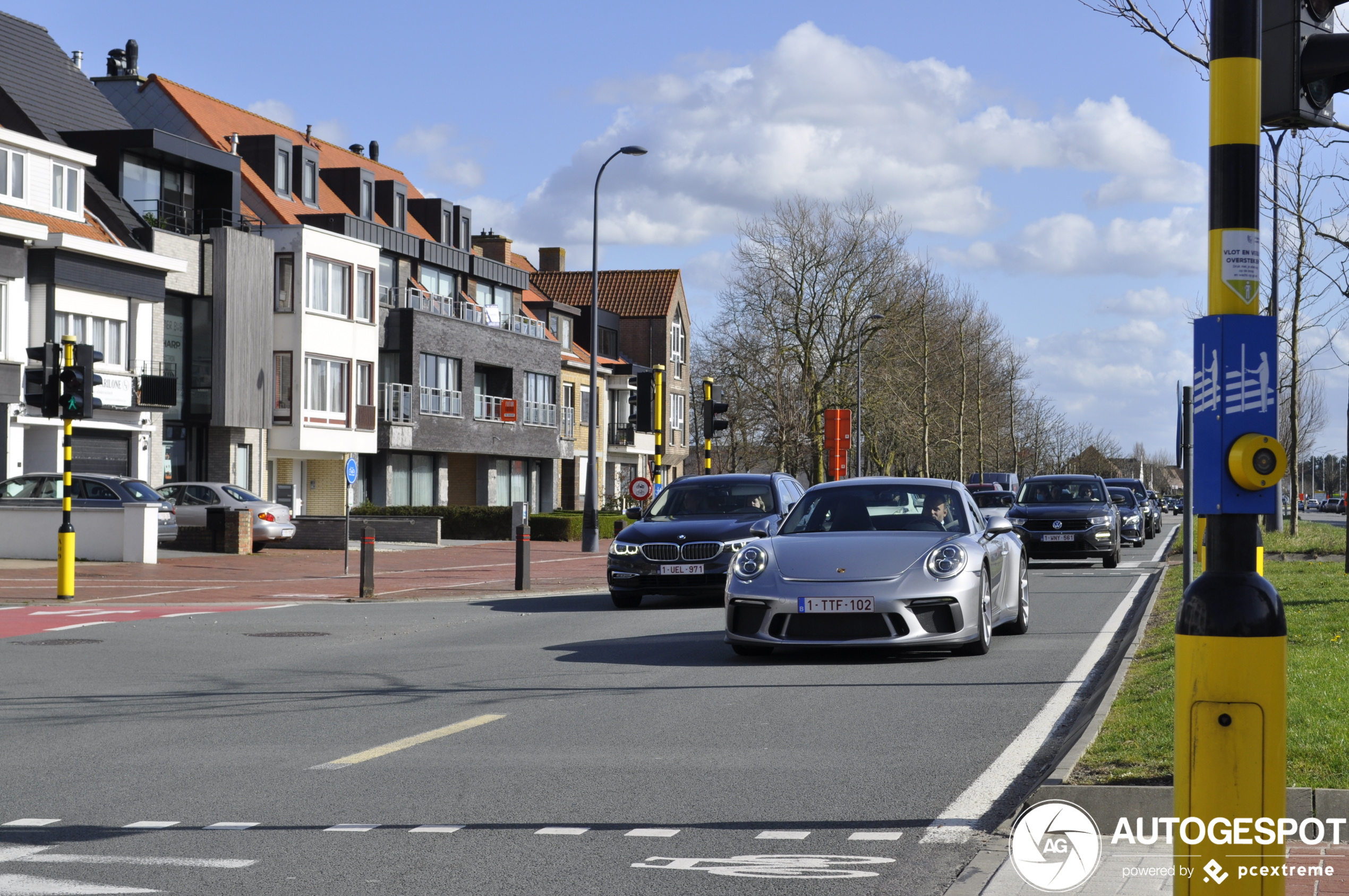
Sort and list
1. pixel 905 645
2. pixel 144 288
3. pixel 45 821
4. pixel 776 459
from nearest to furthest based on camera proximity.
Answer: pixel 45 821 → pixel 905 645 → pixel 144 288 → pixel 776 459

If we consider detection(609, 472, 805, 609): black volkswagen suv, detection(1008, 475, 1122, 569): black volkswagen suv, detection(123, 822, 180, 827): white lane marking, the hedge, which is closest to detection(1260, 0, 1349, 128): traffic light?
detection(123, 822, 180, 827): white lane marking

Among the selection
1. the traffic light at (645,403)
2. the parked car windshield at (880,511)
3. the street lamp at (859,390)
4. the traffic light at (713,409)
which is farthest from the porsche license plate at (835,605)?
the street lamp at (859,390)

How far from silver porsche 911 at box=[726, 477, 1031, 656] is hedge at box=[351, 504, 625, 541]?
→ 3188cm

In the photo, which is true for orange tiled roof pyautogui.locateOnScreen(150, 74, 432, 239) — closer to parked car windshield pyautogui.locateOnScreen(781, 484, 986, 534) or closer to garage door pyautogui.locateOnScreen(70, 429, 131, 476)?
garage door pyautogui.locateOnScreen(70, 429, 131, 476)

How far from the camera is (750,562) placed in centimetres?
1198

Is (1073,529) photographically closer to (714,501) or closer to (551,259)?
(714,501)

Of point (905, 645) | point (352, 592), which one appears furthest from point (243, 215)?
point (905, 645)

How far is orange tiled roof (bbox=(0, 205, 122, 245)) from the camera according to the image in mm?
35375

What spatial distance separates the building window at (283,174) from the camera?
164 feet

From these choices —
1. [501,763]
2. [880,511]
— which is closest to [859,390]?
[880,511]

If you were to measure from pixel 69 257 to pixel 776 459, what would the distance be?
1446 inches

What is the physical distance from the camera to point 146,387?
3828cm

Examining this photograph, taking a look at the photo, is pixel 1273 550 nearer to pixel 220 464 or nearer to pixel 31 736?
pixel 31 736

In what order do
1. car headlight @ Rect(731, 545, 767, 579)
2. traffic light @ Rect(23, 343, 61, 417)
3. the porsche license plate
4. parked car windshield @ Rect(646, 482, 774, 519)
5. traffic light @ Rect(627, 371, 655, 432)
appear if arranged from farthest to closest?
traffic light @ Rect(627, 371, 655, 432) → traffic light @ Rect(23, 343, 61, 417) → parked car windshield @ Rect(646, 482, 774, 519) → car headlight @ Rect(731, 545, 767, 579) → the porsche license plate
